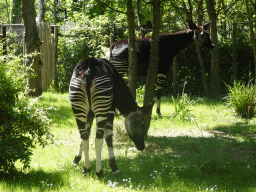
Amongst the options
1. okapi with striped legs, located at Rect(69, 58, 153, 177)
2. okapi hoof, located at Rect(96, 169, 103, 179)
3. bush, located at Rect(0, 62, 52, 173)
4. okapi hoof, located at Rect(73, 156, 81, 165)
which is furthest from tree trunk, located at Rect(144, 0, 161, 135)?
bush, located at Rect(0, 62, 52, 173)

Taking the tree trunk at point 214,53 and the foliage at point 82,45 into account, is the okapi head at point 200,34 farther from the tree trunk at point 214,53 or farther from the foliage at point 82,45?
the foliage at point 82,45

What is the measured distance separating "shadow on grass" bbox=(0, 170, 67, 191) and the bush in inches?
5.1

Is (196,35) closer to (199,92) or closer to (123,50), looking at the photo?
(123,50)

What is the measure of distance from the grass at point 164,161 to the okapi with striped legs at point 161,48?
1359 millimetres

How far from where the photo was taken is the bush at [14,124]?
14.4 ft

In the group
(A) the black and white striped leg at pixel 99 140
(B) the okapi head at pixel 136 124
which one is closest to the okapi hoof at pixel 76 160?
(A) the black and white striped leg at pixel 99 140

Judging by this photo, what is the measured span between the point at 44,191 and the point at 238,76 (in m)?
9.91

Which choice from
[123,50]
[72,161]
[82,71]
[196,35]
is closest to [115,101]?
[82,71]

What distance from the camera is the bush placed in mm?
4395

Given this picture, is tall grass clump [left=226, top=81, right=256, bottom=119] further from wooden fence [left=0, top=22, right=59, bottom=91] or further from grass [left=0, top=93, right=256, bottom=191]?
wooden fence [left=0, top=22, right=59, bottom=91]

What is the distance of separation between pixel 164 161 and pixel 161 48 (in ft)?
13.5

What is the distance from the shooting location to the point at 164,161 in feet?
18.4

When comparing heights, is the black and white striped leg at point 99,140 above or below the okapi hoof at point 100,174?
above

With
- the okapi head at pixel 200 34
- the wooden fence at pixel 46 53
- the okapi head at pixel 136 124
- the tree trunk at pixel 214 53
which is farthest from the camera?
the wooden fence at pixel 46 53
